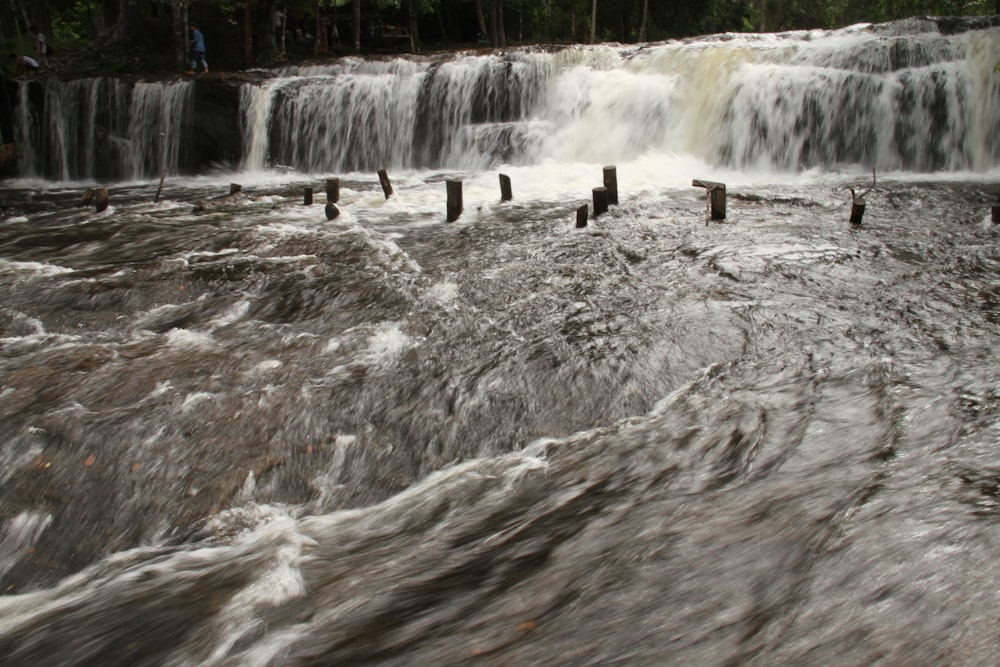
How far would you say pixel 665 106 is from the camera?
648 inches

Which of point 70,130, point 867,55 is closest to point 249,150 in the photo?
point 70,130

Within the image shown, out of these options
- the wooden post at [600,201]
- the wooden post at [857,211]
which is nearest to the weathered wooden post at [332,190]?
the wooden post at [600,201]

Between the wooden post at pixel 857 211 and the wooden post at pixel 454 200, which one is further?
the wooden post at pixel 454 200

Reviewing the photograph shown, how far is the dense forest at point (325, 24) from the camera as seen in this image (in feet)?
81.7

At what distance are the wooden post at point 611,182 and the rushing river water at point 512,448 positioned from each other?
132 centimetres

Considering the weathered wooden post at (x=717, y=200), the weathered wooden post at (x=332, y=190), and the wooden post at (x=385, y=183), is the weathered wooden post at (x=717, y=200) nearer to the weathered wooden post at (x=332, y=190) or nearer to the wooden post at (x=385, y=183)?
the wooden post at (x=385, y=183)

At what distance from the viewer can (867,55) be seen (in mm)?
15156

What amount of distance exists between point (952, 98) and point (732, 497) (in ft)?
43.1

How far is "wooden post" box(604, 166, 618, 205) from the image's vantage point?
444 inches

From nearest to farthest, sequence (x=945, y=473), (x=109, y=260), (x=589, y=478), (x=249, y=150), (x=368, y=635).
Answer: (x=368, y=635), (x=945, y=473), (x=589, y=478), (x=109, y=260), (x=249, y=150)

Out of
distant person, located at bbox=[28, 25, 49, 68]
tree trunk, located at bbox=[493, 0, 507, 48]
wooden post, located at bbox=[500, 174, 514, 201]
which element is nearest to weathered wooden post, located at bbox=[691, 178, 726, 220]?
wooden post, located at bbox=[500, 174, 514, 201]

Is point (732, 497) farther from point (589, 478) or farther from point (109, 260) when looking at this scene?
point (109, 260)

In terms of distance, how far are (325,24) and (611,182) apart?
23.2 metres

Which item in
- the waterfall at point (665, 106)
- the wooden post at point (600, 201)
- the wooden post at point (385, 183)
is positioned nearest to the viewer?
the wooden post at point (600, 201)
